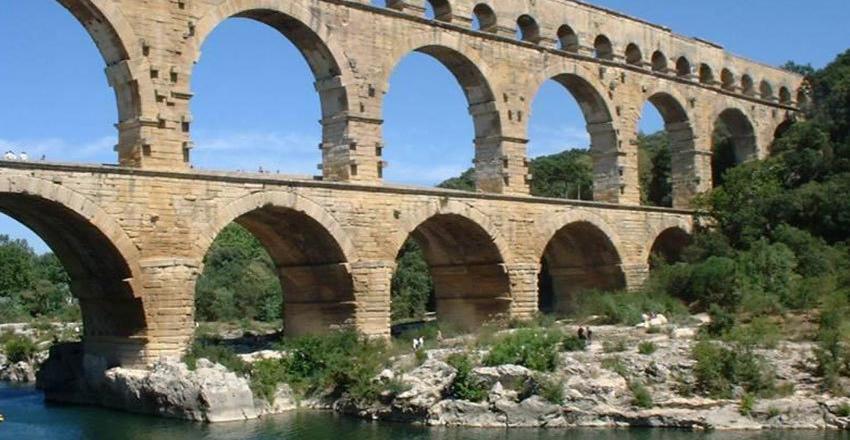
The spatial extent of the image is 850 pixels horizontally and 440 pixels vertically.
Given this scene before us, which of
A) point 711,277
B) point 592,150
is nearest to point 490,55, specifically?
point 592,150

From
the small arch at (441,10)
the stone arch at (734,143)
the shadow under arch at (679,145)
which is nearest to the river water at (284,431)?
the small arch at (441,10)

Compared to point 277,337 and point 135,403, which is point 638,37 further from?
Result: point 135,403

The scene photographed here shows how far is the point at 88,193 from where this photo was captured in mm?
16875

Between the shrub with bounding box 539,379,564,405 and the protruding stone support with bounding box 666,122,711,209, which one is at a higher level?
the protruding stone support with bounding box 666,122,711,209

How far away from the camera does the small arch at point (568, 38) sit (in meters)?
27.6

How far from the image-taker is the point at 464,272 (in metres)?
24.9

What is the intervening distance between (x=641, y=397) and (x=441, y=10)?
11.6 m

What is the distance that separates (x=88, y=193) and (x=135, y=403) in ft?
12.0

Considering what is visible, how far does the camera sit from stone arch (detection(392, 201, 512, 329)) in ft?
78.0

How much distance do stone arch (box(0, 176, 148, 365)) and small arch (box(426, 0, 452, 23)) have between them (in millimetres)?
10067

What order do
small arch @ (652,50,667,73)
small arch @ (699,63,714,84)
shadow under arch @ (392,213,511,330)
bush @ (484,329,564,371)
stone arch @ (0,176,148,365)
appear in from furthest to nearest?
small arch @ (699,63,714,84)
small arch @ (652,50,667,73)
shadow under arch @ (392,213,511,330)
bush @ (484,329,564,371)
stone arch @ (0,176,148,365)

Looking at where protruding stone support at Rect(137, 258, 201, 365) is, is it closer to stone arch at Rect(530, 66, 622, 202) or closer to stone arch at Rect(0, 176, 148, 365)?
stone arch at Rect(0, 176, 148, 365)

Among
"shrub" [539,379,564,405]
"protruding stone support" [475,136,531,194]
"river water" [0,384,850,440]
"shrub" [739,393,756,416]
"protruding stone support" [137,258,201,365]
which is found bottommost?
"river water" [0,384,850,440]

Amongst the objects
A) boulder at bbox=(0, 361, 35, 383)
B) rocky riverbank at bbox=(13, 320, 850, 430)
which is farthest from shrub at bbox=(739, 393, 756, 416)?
boulder at bbox=(0, 361, 35, 383)
